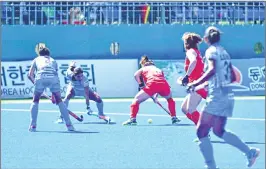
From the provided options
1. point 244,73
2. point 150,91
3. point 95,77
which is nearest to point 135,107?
point 150,91

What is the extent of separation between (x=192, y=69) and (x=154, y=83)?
3606 mm

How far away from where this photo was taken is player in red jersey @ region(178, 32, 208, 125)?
38.6 ft

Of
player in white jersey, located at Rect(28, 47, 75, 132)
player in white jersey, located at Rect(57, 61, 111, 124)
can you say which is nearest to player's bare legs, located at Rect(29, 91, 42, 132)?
player in white jersey, located at Rect(28, 47, 75, 132)

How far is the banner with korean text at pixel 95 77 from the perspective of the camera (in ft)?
76.0

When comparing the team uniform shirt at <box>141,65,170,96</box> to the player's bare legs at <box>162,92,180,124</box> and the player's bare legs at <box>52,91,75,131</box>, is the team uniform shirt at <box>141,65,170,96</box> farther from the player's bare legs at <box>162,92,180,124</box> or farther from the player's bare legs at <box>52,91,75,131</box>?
the player's bare legs at <box>52,91,75,131</box>

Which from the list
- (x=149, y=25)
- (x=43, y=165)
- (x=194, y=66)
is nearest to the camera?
(x=43, y=165)

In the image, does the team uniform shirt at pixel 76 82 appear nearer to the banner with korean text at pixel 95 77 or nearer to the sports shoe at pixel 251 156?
the sports shoe at pixel 251 156

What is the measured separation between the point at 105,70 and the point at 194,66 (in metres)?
11.9

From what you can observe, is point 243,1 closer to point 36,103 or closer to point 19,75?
point 19,75

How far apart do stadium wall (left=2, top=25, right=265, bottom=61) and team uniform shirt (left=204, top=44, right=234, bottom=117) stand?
15.2 meters

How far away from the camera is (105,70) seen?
933 inches

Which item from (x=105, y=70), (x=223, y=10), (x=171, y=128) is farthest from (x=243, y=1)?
(x=171, y=128)

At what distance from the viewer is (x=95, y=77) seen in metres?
23.5

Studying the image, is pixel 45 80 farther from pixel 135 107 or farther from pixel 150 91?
pixel 150 91
